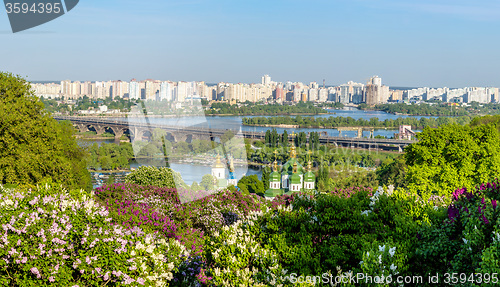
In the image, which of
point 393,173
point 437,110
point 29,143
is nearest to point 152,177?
point 29,143

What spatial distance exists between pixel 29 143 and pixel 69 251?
4552 mm

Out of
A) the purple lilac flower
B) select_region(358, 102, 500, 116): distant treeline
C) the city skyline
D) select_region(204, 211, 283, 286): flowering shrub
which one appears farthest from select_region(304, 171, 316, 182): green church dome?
select_region(358, 102, 500, 116): distant treeline

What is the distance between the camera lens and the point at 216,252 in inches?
126

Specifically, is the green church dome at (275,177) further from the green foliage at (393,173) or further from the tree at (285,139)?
the tree at (285,139)

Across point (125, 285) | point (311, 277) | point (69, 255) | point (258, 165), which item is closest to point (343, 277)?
point (311, 277)

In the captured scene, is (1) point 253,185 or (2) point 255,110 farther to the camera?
(2) point 255,110

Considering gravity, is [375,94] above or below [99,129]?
above

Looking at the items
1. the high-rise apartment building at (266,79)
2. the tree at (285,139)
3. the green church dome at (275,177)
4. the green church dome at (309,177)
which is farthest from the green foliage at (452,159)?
the high-rise apartment building at (266,79)

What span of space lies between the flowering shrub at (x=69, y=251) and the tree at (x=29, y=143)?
12.0ft

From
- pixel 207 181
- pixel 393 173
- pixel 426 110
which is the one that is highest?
pixel 207 181

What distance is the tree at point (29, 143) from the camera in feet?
23.5

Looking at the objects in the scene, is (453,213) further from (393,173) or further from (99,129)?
(99,129)

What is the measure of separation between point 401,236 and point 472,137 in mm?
6533

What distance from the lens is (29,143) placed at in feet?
24.3
